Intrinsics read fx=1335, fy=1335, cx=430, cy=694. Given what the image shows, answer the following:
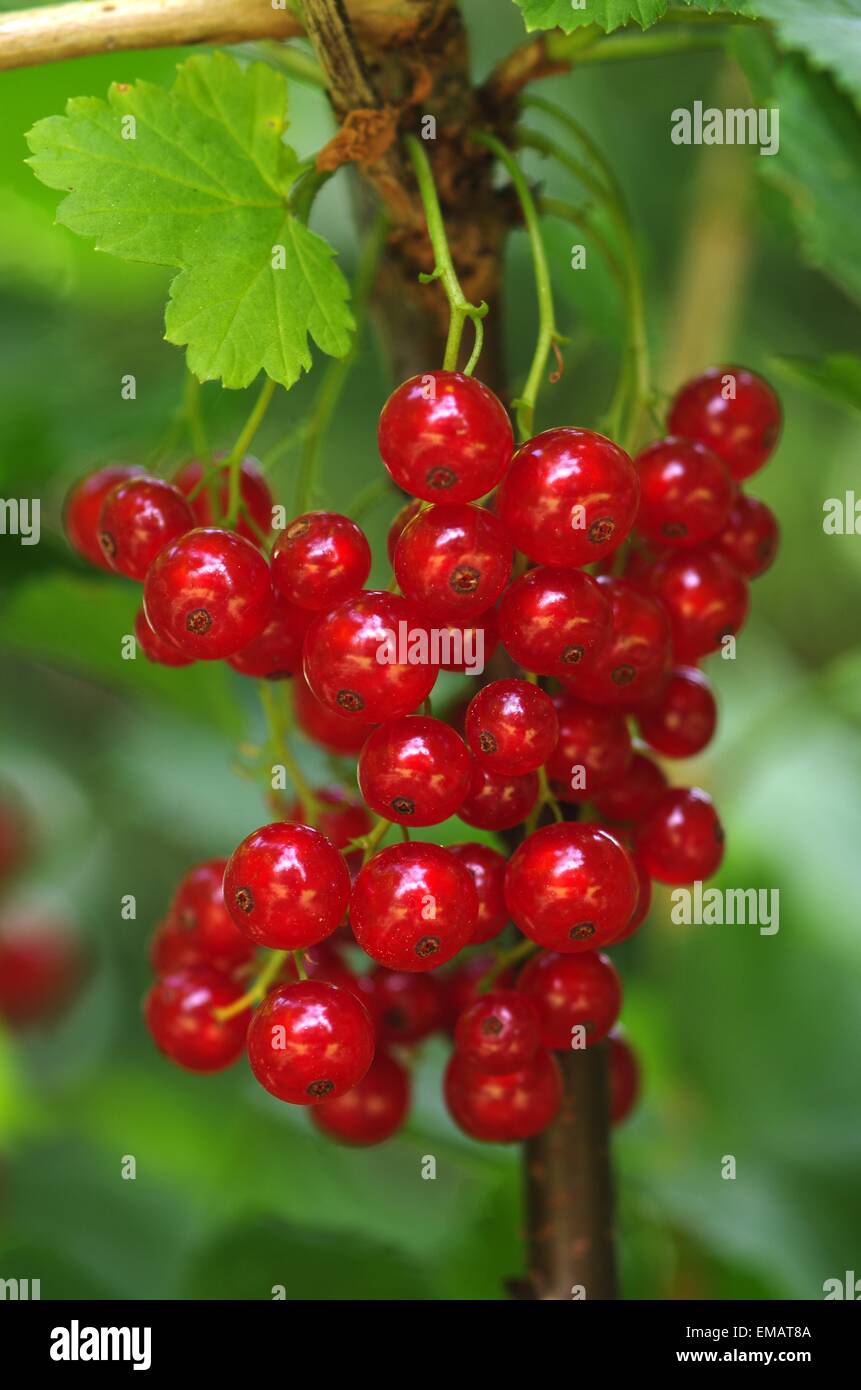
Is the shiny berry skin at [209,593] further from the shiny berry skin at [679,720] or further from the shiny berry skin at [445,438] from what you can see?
the shiny berry skin at [679,720]

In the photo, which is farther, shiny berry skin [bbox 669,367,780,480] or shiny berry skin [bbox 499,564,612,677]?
shiny berry skin [bbox 669,367,780,480]

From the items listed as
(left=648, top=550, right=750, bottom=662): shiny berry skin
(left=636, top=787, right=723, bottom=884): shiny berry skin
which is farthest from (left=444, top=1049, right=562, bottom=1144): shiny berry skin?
(left=648, top=550, right=750, bottom=662): shiny berry skin

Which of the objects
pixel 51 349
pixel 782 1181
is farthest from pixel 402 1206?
pixel 51 349

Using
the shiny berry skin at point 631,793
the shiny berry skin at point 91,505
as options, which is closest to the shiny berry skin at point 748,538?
the shiny berry skin at point 631,793

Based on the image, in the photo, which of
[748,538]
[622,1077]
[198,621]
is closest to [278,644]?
[198,621]

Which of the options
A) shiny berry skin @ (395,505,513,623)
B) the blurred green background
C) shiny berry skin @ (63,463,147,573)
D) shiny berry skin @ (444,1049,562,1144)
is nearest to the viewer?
shiny berry skin @ (395,505,513,623)

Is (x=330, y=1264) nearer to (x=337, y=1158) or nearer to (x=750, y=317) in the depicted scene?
(x=337, y=1158)

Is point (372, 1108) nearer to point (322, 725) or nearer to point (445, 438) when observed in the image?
point (322, 725)

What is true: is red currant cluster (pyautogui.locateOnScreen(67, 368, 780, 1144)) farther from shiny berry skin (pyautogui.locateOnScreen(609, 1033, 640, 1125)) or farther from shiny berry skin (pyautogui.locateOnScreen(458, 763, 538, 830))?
shiny berry skin (pyautogui.locateOnScreen(609, 1033, 640, 1125))
